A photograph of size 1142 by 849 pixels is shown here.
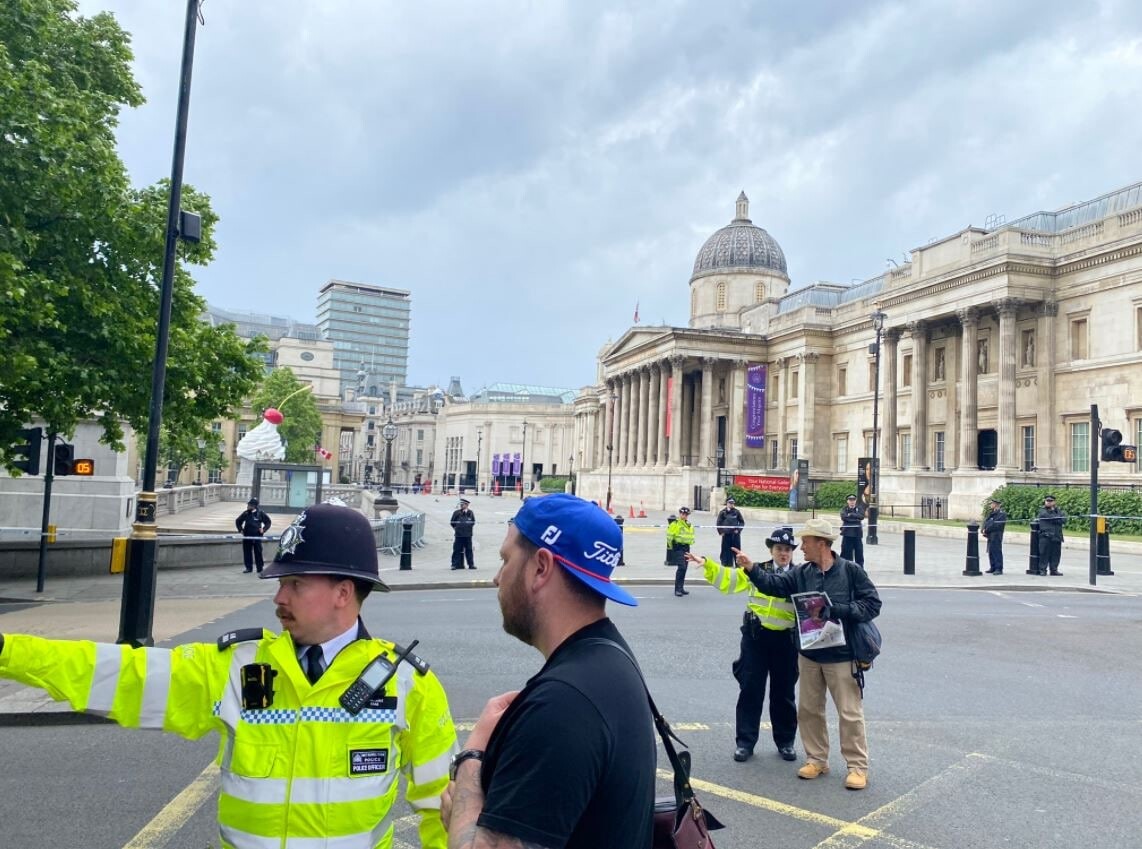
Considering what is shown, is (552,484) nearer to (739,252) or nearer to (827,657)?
(739,252)

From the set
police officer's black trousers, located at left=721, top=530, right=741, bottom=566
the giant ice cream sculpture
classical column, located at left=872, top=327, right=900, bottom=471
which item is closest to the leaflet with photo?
police officer's black trousers, located at left=721, top=530, right=741, bottom=566

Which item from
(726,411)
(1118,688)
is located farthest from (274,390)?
(1118,688)

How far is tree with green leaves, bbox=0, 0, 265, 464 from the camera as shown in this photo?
39.8 ft

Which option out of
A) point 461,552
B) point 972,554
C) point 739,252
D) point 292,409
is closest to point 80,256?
point 461,552

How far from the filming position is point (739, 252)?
74.1 m

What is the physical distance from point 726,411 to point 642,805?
64.0 m

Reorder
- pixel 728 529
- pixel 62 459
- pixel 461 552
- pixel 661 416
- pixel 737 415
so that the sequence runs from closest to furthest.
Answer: pixel 62 459 < pixel 461 552 < pixel 728 529 < pixel 737 415 < pixel 661 416

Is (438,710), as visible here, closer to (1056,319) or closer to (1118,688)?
(1118,688)

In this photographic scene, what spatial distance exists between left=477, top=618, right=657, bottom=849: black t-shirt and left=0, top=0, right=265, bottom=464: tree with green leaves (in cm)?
1165

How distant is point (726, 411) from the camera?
212ft

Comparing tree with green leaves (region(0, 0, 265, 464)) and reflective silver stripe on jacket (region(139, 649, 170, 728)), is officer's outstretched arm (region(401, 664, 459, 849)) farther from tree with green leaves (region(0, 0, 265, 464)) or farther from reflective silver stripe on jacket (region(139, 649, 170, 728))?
tree with green leaves (region(0, 0, 265, 464))

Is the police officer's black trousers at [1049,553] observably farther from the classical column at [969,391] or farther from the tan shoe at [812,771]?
the classical column at [969,391]

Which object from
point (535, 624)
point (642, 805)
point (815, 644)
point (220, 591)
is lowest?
point (220, 591)

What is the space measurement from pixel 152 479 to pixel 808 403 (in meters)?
52.6
